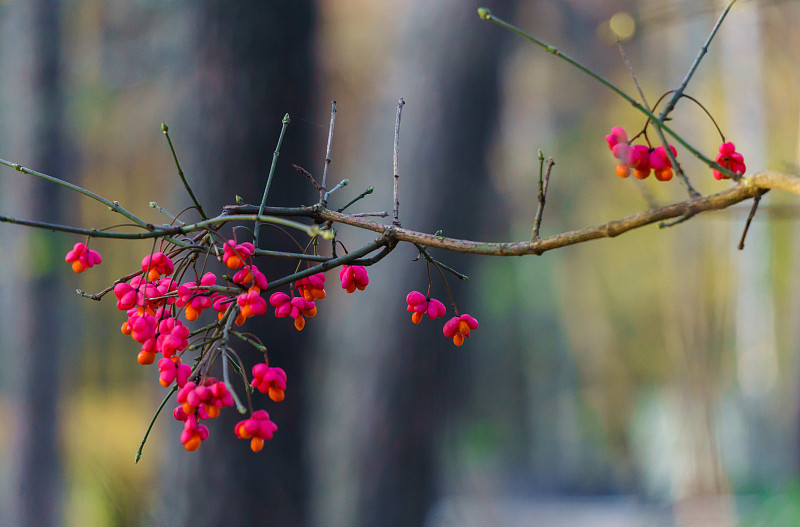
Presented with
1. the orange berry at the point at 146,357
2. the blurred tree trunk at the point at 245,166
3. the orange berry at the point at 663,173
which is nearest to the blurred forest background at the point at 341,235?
the blurred tree trunk at the point at 245,166

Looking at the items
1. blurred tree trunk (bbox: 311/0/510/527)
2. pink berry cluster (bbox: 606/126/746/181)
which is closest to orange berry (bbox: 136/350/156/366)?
pink berry cluster (bbox: 606/126/746/181)

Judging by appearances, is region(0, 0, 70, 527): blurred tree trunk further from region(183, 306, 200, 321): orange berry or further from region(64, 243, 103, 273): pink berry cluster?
region(183, 306, 200, 321): orange berry

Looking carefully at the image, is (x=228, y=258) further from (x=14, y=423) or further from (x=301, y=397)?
(x=14, y=423)

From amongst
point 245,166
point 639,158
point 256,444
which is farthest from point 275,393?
point 245,166

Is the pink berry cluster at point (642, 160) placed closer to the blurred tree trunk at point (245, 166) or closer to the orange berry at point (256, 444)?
the orange berry at point (256, 444)

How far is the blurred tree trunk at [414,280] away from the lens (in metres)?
4.65

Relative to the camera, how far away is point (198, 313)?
2.76 ft

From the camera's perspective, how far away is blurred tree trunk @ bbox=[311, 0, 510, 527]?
465 centimetres

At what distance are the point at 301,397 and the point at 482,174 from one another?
84.1 inches

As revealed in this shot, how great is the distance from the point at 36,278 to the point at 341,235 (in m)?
3.26

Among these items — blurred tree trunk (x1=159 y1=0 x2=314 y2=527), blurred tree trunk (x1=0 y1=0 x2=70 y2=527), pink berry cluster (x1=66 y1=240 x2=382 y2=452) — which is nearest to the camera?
pink berry cluster (x1=66 y1=240 x2=382 y2=452)

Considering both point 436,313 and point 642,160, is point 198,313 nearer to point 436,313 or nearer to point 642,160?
point 436,313

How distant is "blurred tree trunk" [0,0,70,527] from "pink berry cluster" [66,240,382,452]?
469 cm

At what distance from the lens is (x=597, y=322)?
17219mm
